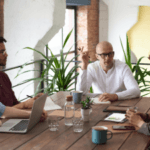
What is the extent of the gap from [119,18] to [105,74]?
382 cm

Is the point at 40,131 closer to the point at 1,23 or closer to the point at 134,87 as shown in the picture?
the point at 134,87

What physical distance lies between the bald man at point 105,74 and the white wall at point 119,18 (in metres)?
3.40

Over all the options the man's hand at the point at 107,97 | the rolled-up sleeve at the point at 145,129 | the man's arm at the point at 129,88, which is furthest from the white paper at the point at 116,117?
the man's arm at the point at 129,88

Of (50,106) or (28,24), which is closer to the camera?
(50,106)

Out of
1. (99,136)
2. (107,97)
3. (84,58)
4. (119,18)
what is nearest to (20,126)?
(99,136)

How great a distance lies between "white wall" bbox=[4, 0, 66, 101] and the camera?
13.6 feet

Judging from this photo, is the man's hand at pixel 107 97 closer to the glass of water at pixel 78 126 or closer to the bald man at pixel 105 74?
the bald man at pixel 105 74

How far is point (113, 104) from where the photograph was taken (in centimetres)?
242

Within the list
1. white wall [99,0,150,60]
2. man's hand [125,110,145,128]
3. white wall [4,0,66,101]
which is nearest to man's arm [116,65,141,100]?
man's hand [125,110,145,128]

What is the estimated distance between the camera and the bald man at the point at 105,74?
2.93m

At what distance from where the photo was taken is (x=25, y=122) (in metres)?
1.85

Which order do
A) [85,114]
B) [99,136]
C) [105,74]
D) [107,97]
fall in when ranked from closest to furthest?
[99,136] → [85,114] → [107,97] → [105,74]

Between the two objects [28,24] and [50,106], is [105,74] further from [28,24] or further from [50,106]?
[28,24]

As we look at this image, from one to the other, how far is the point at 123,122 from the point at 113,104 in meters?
0.52
